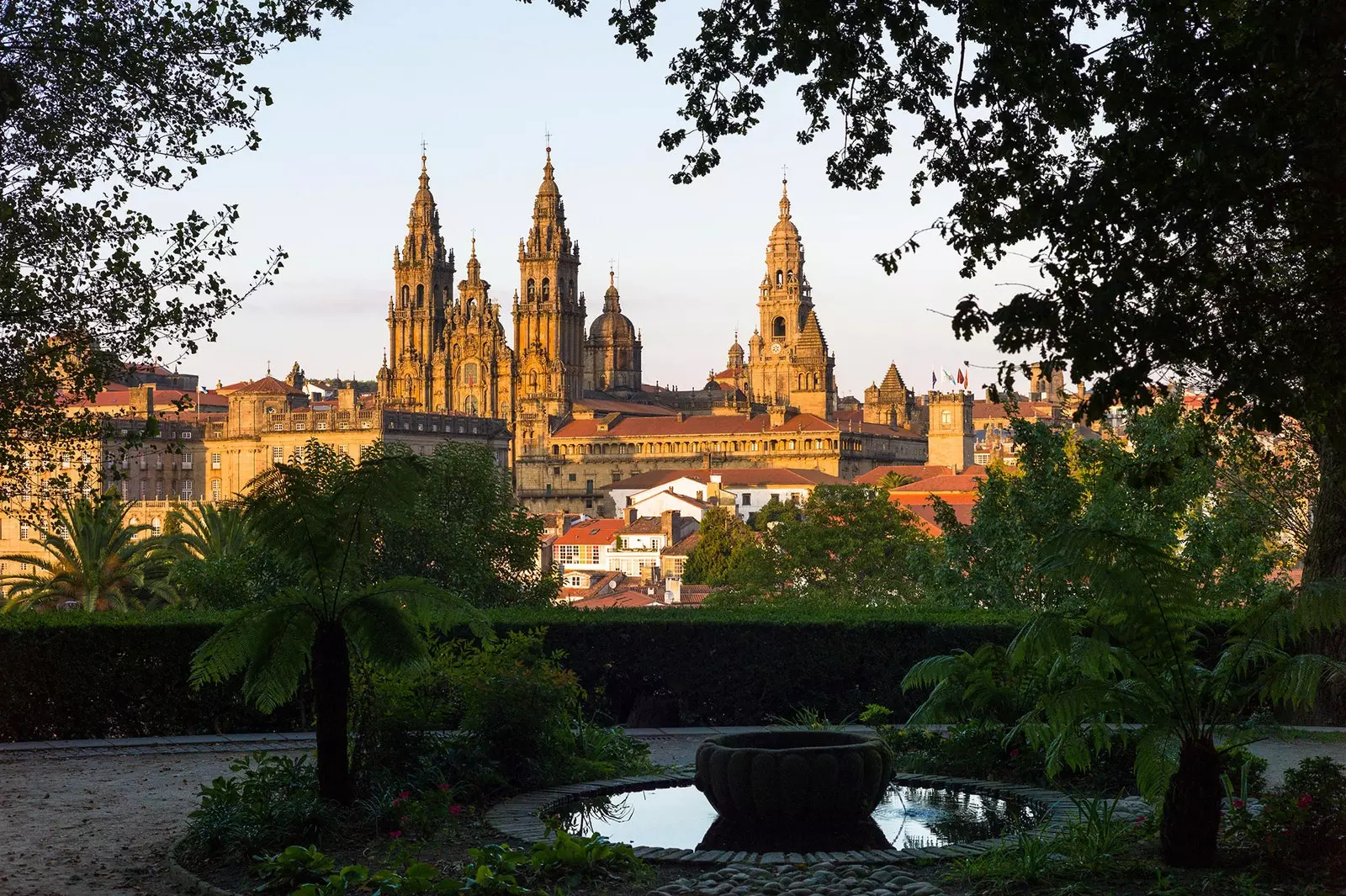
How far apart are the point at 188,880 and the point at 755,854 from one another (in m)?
3.16

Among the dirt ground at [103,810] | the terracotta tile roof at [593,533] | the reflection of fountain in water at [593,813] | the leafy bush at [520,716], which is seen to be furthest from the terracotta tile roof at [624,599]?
the reflection of fountain in water at [593,813]

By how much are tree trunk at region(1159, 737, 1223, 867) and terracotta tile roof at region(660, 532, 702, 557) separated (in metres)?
87.1

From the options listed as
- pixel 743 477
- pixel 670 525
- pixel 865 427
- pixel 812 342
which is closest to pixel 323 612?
pixel 670 525

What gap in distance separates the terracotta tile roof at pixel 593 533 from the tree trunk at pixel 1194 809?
98349 millimetres

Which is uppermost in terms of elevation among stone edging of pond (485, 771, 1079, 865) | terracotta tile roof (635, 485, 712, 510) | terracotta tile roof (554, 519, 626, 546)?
terracotta tile roof (635, 485, 712, 510)

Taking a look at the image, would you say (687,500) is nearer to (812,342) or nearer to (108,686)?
(812,342)

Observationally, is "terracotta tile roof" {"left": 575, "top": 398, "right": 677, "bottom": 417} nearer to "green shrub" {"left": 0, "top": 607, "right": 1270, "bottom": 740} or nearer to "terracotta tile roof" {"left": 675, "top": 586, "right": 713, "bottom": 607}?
"terracotta tile roof" {"left": 675, "top": 586, "right": 713, "bottom": 607}

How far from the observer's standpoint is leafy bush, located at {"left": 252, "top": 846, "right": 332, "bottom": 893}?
8.34m

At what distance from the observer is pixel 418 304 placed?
157500 millimetres

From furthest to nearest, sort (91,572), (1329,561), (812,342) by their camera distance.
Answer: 1. (812,342)
2. (91,572)
3. (1329,561)

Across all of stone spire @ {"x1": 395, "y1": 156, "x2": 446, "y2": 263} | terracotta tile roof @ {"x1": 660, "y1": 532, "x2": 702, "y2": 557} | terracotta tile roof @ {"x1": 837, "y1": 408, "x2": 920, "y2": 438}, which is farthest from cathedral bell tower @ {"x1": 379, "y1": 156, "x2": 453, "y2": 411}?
terracotta tile roof @ {"x1": 660, "y1": 532, "x2": 702, "y2": 557}

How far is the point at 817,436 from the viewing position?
14300 centimetres

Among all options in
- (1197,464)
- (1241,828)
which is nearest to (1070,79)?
(1241,828)

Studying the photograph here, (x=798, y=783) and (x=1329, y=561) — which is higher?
(x=1329, y=561)
